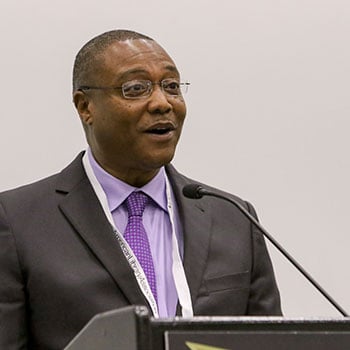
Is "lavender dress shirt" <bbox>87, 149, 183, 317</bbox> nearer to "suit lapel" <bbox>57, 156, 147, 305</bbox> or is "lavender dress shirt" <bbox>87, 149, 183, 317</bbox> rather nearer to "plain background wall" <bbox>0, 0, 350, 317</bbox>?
"suit lapel" <bbox>57, 156, 147, 305</bbox>

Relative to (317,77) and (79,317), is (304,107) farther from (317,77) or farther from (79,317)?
(79,317)

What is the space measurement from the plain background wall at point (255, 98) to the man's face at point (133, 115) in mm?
558

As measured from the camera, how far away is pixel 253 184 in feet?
10.6

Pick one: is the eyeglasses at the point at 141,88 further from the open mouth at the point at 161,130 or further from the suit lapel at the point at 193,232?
the suit lapel at the point at 193,232

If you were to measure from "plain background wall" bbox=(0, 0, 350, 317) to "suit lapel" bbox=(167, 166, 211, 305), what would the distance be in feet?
1.92

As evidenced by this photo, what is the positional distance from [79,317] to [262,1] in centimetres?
144

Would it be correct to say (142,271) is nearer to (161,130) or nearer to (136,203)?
(136,203)

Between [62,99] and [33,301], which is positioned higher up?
[62,99]

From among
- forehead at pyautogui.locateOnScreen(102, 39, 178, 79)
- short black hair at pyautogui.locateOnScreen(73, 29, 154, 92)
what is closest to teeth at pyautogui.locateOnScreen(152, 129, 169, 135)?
forehead at pyautogui.locateOnScreen(102, 39, 178, 79)

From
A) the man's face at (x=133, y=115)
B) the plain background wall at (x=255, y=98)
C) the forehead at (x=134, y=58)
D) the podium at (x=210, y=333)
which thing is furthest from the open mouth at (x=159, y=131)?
the podium at (x=210, y=333)

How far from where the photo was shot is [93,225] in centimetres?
241

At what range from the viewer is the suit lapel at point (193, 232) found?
2428 mm

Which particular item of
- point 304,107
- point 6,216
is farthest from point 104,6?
point 6,216

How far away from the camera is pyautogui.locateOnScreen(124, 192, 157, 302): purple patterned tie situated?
7.88ft
